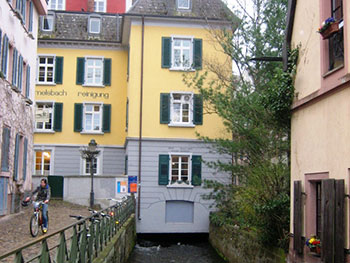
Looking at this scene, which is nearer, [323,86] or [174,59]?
[323,86]

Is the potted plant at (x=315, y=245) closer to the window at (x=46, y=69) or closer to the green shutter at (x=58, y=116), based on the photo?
the green shutter at (x=58, y=116)

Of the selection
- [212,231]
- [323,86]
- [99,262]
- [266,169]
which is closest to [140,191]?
[212,231]

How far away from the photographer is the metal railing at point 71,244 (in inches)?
207

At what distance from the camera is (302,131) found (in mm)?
9930

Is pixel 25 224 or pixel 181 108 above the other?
pixel 181 108

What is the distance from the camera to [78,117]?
29.1m

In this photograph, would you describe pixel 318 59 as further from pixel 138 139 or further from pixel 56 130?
pixel 56 130

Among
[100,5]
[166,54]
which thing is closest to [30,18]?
[166,54]

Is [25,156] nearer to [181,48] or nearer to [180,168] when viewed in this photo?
[180,168]

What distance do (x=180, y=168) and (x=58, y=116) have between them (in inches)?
339

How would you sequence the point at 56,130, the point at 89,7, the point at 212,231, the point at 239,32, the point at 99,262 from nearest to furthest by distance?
the point at 99,262 < the point at 239,32 < the point at 212,231 < the point at 56,130 < the point at 89,7

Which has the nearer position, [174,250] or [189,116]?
[174,250]

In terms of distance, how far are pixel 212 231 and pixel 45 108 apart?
12.9m

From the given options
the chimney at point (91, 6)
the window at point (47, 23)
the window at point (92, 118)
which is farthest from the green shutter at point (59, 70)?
the chimney at point (91, 6)
